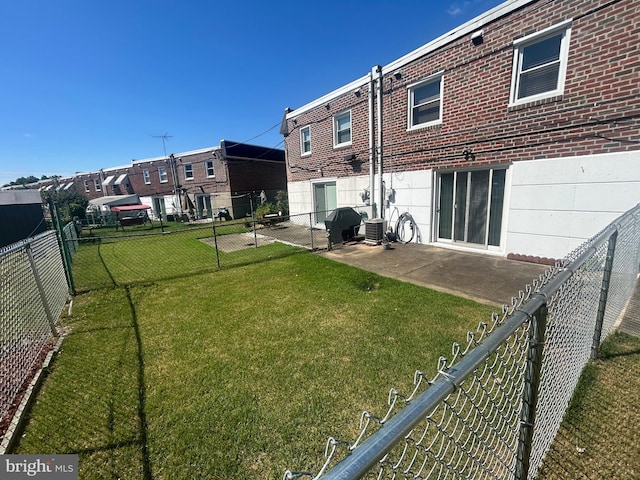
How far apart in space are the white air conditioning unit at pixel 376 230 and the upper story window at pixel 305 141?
5685mm

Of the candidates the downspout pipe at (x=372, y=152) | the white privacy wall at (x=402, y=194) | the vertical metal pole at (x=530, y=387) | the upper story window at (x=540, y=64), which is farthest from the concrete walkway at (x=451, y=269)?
the upper story window at (x=540, y=64)

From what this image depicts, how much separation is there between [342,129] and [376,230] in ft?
15.1

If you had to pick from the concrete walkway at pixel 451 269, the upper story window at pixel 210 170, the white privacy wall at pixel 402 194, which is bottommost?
the concrete walkway at pixel 451 269

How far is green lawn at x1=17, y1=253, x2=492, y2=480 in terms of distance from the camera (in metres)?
2.25

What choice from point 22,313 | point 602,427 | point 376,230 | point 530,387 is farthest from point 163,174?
point 602,427

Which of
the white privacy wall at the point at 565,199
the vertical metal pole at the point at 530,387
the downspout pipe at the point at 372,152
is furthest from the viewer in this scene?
the downspout pipe at the point at 372,152

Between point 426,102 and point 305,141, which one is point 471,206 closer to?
point 426,102

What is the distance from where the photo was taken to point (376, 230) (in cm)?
893

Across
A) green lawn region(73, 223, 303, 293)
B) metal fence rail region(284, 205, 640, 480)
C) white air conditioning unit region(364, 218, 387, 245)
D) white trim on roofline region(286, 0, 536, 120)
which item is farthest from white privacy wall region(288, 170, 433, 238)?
metal fence rail region(284, 205, 640, 480)

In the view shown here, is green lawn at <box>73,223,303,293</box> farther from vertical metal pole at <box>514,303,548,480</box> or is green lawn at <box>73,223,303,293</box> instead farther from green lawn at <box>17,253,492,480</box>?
vertical metal pole at <box>514,303,548,480</box>

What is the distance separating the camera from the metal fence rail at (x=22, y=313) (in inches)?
119

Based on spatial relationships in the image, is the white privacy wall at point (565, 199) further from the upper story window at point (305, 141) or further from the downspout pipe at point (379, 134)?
the upper story window at point (305, 141)

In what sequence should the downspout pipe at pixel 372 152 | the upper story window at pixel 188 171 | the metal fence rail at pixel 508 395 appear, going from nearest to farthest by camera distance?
the metal fence rail at pixel 508 395
the downspout pipe at pixel 372 152
the upper story window at pixel 188 171

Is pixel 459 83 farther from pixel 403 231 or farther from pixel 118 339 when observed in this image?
pixel 118 339
